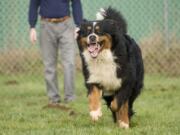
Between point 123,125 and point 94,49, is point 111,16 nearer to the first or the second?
point 94,49

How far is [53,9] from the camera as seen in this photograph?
409 inches

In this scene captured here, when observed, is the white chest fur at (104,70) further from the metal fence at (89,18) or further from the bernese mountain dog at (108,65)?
the metal fence at (89,18)

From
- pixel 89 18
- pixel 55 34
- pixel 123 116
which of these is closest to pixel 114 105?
pixel 123 116

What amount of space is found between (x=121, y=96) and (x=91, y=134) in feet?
2.53

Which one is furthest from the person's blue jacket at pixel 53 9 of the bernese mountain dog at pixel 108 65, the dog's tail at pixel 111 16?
the bernese mountain dog at pixel 108 65

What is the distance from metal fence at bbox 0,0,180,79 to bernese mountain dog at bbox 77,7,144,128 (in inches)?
222

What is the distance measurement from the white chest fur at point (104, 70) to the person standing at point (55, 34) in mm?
2667

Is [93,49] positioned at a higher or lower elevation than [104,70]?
higher

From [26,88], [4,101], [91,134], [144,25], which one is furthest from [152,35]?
[91,134]

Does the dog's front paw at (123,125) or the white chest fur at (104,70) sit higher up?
the white chest fur at (104,70)

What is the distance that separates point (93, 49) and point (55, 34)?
3.01 meters

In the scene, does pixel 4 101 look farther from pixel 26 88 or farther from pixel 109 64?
pixel 109 64

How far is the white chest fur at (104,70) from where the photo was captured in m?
7.68

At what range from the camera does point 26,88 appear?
40.4 ft
